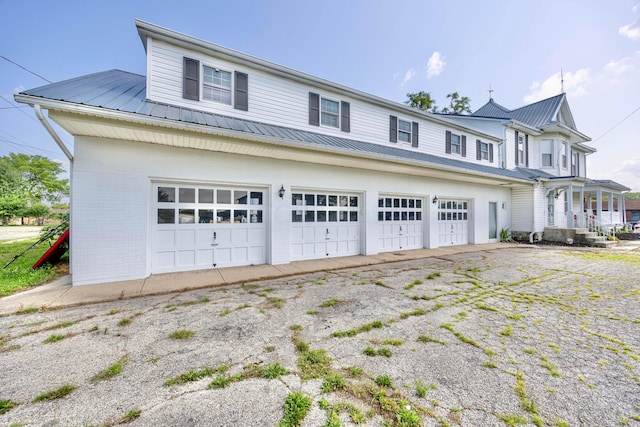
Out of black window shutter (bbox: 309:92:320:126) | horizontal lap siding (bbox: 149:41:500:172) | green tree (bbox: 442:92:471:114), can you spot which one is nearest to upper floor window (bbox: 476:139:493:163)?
horizontal lap siding (bbox: 149:41:500:172)

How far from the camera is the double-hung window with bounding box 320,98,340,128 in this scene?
27.6ft

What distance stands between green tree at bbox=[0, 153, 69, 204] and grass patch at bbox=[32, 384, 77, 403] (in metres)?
43.1

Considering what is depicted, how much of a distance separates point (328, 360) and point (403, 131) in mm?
9754

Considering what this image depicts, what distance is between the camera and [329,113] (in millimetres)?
8523

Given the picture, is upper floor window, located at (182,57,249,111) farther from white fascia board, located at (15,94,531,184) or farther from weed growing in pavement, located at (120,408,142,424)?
weed growing in pavement, located at (120,408,142,424)

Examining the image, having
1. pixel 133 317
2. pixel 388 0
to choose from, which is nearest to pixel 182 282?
pixel 133 317

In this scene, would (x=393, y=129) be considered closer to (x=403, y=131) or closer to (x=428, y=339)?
(x=403, y=131)

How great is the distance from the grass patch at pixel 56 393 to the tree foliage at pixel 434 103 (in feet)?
81.7

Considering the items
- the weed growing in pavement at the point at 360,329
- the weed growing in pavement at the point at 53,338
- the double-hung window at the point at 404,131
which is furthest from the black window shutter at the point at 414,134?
the weed growing in pavement at the point at 53,338

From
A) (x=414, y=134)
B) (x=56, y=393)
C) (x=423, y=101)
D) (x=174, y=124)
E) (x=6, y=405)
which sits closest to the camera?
(x=6, y=405)

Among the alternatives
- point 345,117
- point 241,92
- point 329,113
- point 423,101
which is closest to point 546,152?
point 423,101

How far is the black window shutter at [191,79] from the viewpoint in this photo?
6.32 m

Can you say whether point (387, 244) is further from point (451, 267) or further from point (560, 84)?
point (560, 84)

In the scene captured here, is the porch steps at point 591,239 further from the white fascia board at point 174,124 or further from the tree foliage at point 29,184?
the tree foliage at point 29,184
